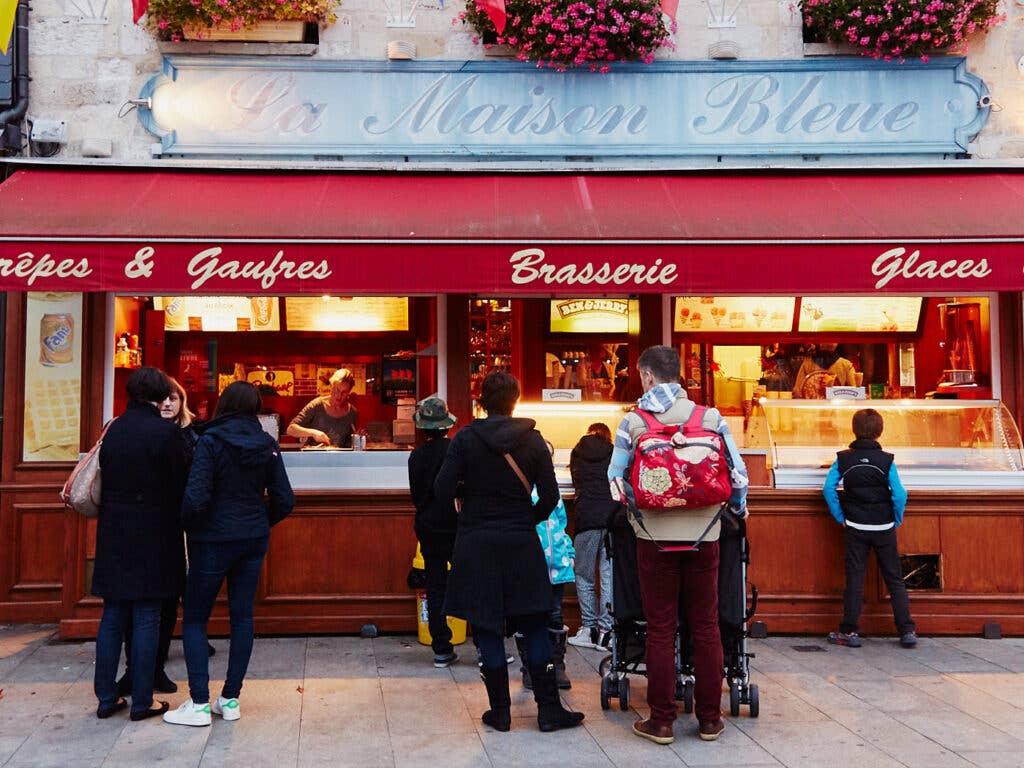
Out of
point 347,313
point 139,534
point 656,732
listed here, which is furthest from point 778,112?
point 139,534

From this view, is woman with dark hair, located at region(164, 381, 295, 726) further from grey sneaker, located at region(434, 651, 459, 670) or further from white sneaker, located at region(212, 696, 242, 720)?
grey sneaker, located at region(434, 651, 459, 670)

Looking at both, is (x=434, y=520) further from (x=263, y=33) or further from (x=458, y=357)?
(x=263, y=33)

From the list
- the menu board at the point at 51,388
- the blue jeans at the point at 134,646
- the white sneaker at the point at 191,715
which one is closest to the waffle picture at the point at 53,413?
the menu board at the point at 51,388

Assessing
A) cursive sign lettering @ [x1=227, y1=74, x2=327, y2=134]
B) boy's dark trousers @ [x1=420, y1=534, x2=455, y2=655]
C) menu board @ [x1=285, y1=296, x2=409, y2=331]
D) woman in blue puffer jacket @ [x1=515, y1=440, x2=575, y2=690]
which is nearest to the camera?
woman in blue puffer jacket @ [x1=515, y1=440, x2=575, y2=690]

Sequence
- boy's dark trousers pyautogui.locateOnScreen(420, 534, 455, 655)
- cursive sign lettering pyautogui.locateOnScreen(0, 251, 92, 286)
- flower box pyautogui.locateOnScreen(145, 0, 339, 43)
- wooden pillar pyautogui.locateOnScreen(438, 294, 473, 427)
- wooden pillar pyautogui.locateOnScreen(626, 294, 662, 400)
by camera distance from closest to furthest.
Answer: cursive sign lettering pyautogui.locateOnScreen(0, 251, 92, 286)
boy's dark trousers pyautogui.locateOnScreen(420, 534, 455, 655)
flower box pyautogui.locateOnScreen(145, 0, 339, 43)
wooden pillar pyautogui.locateOnScreen(438, 294, 473, 427)
wooden pillar pyautogui.locateOnScreen(626, 294, 662, 400)

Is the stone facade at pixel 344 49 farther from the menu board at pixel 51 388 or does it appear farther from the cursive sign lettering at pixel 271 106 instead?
the menu board at pixel 51 388

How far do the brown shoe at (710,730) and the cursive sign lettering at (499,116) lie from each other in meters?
4.91

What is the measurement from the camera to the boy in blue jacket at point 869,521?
6.94 m

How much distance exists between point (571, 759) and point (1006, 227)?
4.86m

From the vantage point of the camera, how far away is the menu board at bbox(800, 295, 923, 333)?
8812 mm

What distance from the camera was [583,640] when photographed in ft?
22.9

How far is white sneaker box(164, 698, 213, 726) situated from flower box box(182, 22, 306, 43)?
5305 millimetres

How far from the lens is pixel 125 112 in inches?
309

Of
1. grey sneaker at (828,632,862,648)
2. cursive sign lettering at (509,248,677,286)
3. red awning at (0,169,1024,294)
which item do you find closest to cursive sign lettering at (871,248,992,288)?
red awning at (0,169,1024,294)
